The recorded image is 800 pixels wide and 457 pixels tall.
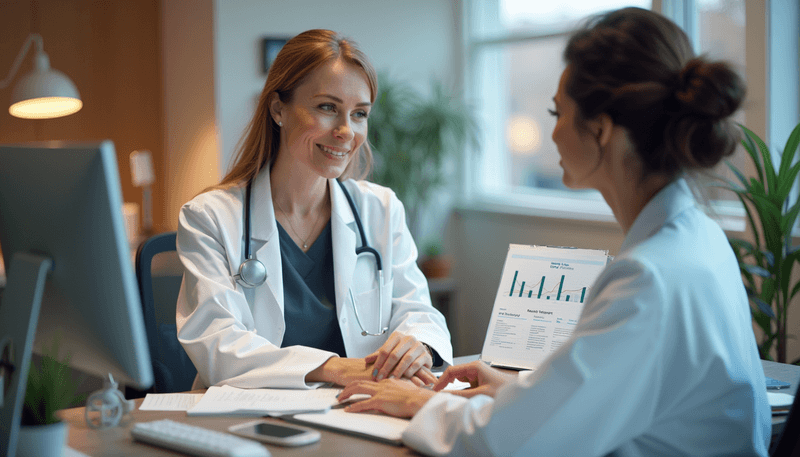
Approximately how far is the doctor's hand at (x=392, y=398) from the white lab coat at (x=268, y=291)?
0.21 metres

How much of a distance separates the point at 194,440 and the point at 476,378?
1.85 ft

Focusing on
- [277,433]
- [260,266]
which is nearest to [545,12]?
[260,266]

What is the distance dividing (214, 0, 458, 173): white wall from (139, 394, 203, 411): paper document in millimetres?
2640

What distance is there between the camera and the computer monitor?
3.40ft

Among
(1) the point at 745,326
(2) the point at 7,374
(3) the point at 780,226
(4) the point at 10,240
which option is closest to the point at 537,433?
(1) the point at 745,326

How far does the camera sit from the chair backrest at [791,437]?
104 centimetres

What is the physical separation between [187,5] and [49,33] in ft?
2.92

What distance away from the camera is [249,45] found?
4422 millimetres

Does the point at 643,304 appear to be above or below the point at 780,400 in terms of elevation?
above

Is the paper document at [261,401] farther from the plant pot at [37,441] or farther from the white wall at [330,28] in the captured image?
the white wall at [330,28]

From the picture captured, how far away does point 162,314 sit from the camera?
6.64ft

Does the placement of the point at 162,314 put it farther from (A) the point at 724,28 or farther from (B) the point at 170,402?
(A) the point at 724,28

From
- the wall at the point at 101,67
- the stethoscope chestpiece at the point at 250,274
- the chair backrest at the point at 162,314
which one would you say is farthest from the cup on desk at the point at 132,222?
the stethoscope chestpiece at the point at 250,274

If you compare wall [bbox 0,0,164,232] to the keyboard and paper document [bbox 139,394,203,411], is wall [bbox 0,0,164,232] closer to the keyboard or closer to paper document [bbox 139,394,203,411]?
paper document [bbox 139,394,203,411]
